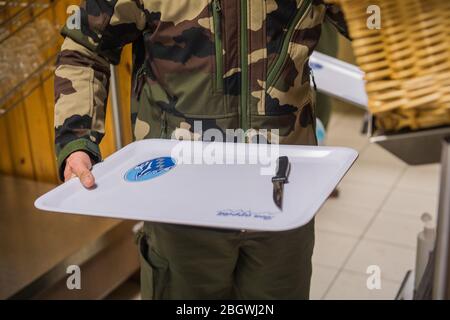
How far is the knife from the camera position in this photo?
2.59 ft

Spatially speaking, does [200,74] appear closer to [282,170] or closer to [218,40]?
[218,40]

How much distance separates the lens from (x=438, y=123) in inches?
22.4

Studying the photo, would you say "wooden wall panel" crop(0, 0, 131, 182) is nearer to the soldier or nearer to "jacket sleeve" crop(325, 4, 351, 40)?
the soldier

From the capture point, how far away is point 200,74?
43.6 inches

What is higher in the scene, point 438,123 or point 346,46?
point 438,123

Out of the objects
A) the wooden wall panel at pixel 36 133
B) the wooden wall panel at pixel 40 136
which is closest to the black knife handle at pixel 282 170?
the wooden wall panel at pixel 36 133

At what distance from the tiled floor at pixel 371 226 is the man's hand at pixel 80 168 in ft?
3.83

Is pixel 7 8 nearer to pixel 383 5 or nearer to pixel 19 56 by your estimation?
pixel 19 56

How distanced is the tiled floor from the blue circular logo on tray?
44.7 inches

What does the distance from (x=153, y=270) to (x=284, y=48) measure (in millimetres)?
564

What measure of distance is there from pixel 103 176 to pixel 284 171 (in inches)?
11.7

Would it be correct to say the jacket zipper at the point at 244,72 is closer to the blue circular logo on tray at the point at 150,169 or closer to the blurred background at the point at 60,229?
the blue circular logo on tray at the point at 150,169
